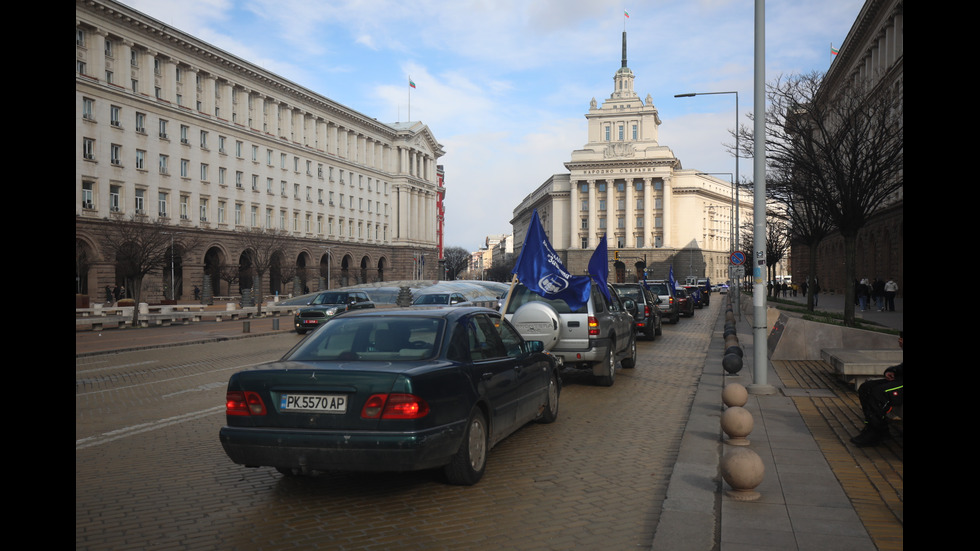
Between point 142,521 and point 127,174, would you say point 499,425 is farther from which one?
point 127,174

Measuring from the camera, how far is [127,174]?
55.9m

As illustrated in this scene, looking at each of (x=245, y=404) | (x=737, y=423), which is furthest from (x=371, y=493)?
(x=737, y=423)

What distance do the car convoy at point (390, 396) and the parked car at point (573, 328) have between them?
3235mm

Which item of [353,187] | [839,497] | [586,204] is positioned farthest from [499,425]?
[586,204]

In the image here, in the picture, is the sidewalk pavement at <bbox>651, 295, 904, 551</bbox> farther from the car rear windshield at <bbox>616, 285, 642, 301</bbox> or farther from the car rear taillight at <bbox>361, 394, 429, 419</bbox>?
the car rear windshield at <bbox>616, 285, 642, 301</bbox>

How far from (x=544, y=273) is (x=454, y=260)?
464 feet

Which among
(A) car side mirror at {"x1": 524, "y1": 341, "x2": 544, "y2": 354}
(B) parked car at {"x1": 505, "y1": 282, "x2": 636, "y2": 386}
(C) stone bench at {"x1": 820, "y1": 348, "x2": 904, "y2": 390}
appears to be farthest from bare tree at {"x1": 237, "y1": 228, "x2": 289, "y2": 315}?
(A) car side mirror at {"x1": 524, "y1": 341, "x2": 544, "y2": 354}

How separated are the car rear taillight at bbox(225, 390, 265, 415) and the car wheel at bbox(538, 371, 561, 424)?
4.00 m

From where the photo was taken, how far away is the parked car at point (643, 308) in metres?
21.7

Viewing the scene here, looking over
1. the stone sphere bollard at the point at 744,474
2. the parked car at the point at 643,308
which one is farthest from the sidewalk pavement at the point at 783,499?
the parked car at the point at 643,308

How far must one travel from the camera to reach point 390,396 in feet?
18.2

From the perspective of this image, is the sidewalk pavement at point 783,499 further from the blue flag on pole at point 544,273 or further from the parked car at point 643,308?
the parked car at point 643,308

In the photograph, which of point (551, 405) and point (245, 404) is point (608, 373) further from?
point (245, 404)

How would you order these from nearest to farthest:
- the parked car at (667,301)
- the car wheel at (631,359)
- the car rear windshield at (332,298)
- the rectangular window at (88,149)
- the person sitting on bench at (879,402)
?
the person sitting on bench at (879,402) < the car wheel at (631,359) < the parked car at (667,301) < the car rear windshield at (332,298) < the rectangular window at (88,149)
